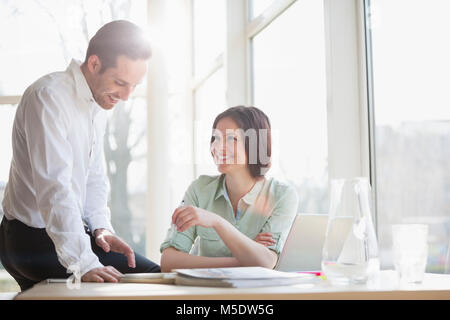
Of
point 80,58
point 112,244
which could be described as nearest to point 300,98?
point 112,244

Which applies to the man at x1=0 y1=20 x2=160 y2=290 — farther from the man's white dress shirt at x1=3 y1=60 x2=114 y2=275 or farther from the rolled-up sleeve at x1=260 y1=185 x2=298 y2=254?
the rolled-up sleeve at x1=260 y1=185 x2=298 y2=254

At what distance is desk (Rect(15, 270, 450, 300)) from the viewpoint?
84cm

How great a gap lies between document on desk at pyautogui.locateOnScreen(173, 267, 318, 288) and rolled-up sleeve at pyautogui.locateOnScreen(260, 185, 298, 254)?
0.72 m

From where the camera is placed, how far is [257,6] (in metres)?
3.58

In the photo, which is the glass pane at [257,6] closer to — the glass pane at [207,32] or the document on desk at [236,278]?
the glass pane at [207,32]

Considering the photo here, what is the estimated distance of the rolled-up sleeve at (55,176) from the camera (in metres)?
1.45

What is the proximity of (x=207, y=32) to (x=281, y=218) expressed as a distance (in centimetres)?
298

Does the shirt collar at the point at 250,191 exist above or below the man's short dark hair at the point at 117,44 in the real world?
below

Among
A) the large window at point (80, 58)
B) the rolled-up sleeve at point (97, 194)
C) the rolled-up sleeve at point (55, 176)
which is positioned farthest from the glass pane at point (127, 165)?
the rolled-up sleeve at point (55, 176)

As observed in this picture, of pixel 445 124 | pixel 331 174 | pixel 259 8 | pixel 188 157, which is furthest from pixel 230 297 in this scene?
pixel 188 157

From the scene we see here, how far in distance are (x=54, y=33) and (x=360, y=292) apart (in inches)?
162

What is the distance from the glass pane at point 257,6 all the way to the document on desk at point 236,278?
252cm

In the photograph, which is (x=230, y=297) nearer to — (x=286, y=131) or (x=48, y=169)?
(x=48, y=169)

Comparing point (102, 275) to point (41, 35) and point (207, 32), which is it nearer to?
point (207, 32)
